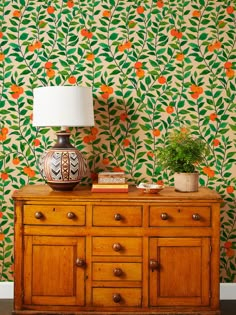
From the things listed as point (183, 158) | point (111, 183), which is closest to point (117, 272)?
point (111, 183)

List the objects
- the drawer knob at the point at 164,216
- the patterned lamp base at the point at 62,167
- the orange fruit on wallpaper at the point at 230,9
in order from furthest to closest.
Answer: the orange fruit on wallpaper at the point at 230,9, the patterned lamp base at the point at 62,167, the drawer knob at the point at 164,216

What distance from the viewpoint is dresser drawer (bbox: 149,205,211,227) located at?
300 cm

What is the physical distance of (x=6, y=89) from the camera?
136 inches

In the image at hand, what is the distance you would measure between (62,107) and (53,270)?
977 mm

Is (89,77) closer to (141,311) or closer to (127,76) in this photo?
(127,76)

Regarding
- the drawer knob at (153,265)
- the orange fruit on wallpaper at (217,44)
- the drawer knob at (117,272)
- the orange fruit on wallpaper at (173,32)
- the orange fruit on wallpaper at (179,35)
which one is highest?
the orange fruit on wallpaper at (173,32)

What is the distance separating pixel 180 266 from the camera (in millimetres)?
3012

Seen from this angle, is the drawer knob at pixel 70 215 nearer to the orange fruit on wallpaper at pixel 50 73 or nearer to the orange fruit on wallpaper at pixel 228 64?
the orange fruit on wallpaper at pixel 50 73

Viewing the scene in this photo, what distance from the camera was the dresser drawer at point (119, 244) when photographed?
3010 mm


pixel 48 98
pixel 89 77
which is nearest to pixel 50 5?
pixel 89 77

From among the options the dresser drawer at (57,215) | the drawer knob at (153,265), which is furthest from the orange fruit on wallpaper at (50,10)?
the drawer knob at (153,265)

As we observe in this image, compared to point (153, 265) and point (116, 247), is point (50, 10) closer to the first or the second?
point (116, 247)

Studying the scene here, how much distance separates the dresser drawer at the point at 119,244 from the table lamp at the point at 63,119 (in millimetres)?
396

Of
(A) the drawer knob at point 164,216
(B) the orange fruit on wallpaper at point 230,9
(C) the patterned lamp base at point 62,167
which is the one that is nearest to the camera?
(A) the drawer knob at point 164,216
